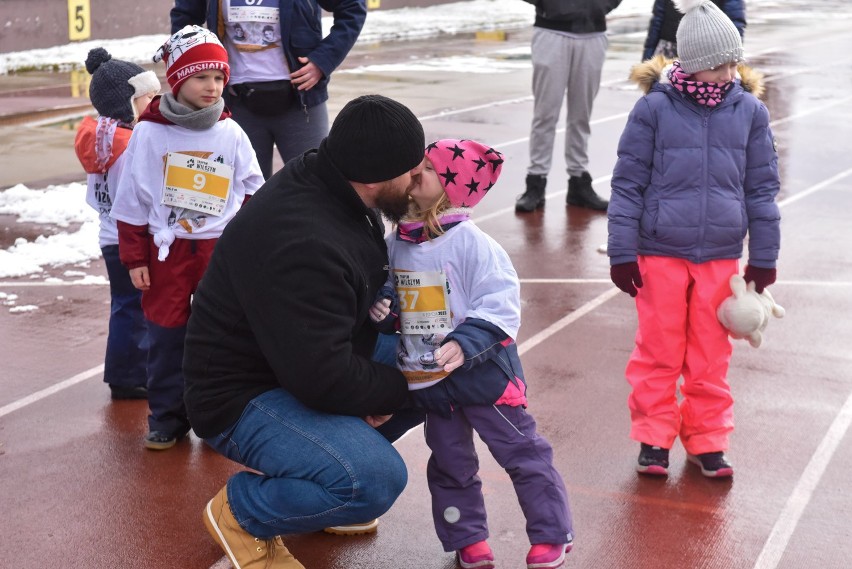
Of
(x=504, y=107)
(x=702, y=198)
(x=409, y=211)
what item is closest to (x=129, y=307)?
(x=409, y=211)

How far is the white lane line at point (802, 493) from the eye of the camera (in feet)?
13.8

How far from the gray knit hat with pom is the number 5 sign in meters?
17.2

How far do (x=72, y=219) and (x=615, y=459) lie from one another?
5547 mm

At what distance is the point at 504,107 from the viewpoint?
51.6 feet

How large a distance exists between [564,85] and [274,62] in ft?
13.0

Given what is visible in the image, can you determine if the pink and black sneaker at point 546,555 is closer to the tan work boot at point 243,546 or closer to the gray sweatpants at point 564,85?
the tan work boot at point 243,546

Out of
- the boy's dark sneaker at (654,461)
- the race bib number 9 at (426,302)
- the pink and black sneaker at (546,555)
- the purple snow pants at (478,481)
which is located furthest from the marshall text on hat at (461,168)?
the boy's dark sneaker at (654,461)

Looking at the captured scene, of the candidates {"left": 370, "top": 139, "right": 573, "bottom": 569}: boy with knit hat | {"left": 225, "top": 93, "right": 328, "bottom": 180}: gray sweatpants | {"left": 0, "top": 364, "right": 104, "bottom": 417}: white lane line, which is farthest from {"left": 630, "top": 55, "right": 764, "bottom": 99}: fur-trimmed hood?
{"left": 0, "top": 364, "right": 104, "bottom": 417}: white lane line

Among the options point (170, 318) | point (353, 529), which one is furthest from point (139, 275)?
point (353, 529)

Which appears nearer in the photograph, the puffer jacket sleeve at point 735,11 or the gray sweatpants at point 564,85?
the puffer jacket sleeve at point 735,11

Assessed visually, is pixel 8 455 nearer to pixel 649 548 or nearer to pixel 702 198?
pixel 649 548

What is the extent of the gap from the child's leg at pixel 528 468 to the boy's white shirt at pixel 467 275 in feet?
0.77

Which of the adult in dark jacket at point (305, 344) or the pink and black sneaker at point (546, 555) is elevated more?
the adult in dark jacket at point (305, 344)

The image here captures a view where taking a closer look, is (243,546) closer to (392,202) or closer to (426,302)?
(426,302)
